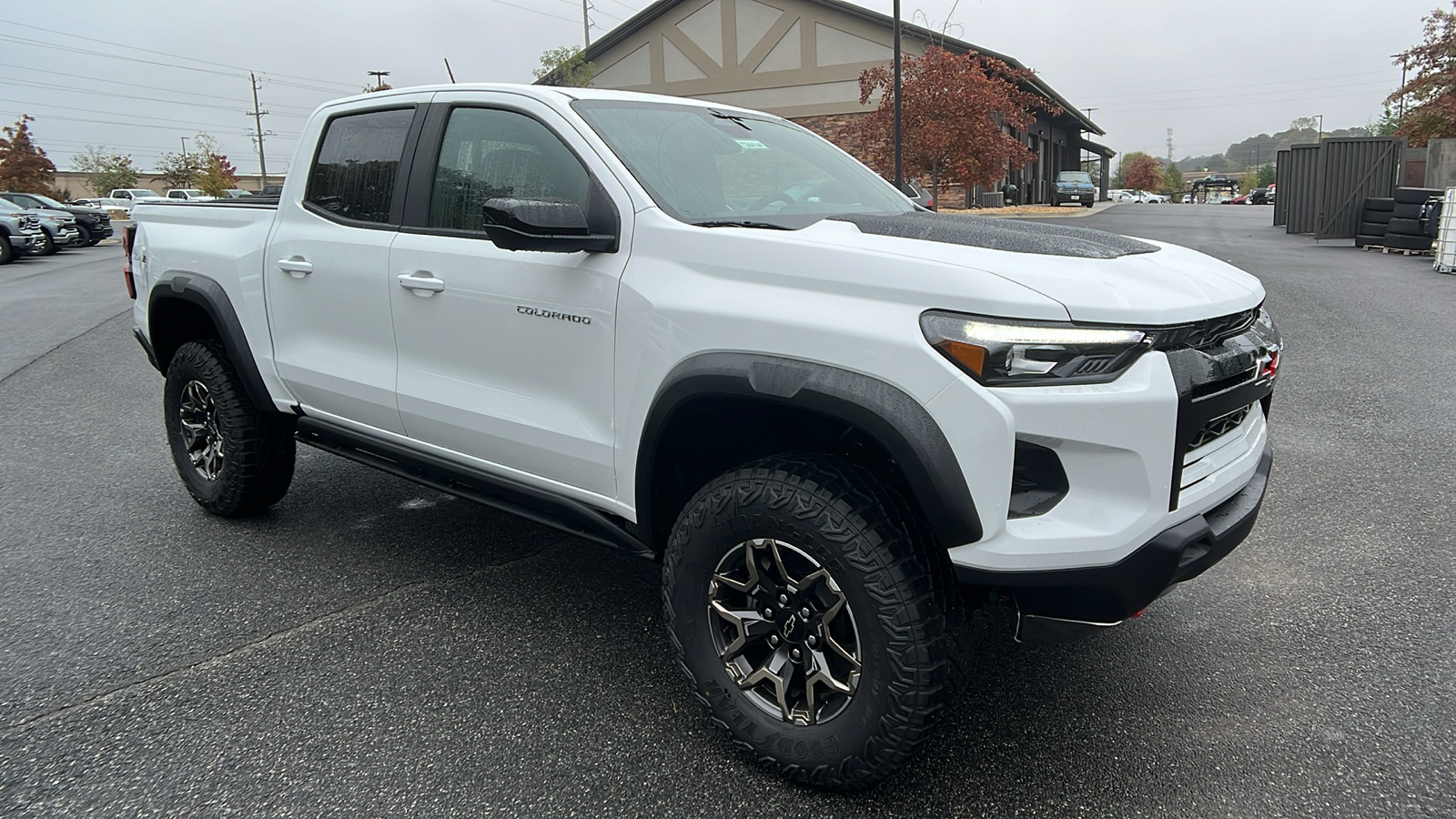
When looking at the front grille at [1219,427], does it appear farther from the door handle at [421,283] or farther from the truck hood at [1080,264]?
the door handle at [421,283]

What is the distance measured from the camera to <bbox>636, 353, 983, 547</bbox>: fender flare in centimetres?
217

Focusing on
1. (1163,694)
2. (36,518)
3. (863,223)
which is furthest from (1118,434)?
(36,518)

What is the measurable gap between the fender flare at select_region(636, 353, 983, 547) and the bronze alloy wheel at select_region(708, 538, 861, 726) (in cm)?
36

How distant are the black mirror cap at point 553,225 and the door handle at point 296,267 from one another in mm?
1432

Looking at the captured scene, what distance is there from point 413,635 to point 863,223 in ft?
7.01

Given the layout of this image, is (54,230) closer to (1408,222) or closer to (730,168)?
(730,168)

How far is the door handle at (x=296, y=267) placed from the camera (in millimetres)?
3854

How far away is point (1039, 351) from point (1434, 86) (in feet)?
111

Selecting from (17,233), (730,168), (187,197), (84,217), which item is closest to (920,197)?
(730,168)

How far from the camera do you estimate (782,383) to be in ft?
7.86

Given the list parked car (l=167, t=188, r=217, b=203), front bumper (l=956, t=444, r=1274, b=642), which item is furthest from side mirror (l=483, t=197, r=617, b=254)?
parked car (l=167, t=188, r=217, b=203)

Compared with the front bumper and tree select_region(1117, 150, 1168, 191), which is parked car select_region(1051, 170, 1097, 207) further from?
tree select_region(1117, 150, 1168, 191)

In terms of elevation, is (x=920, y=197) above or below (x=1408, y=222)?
above

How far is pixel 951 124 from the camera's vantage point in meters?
26.9
